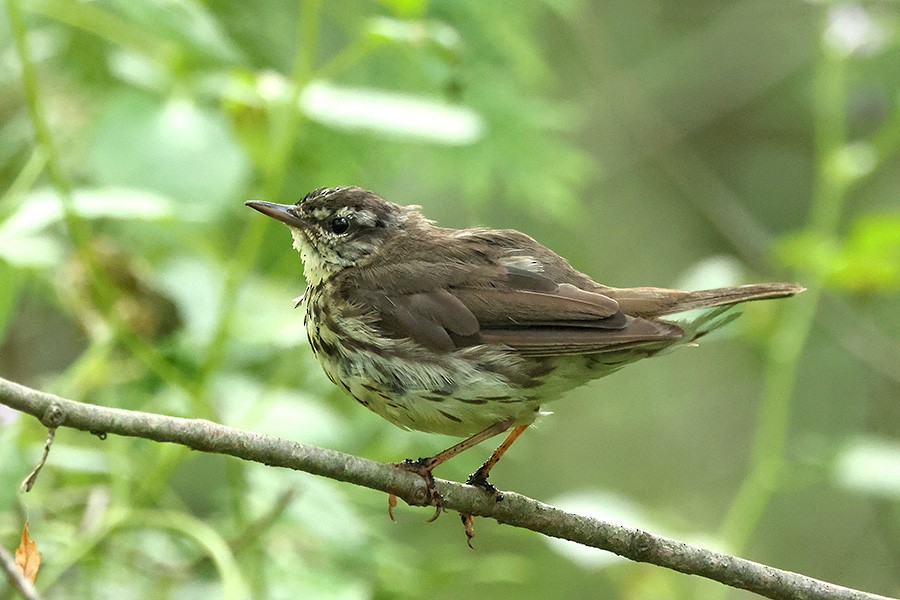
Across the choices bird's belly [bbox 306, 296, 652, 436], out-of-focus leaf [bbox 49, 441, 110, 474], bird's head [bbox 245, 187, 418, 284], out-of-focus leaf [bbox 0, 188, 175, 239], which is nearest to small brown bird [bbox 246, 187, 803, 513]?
bird's belly [bbox 306, 296, 652, 436]

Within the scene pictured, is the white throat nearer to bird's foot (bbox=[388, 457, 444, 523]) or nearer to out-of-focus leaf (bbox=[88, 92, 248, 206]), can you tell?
out-of-focus leaf (bbox=[88, 92, 248, 206])

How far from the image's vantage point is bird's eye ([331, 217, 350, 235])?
4441 millimetres

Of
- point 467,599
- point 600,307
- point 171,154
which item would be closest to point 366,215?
point 171,154

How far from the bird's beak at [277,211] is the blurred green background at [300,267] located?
0.34 feet

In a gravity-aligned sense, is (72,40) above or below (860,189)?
below

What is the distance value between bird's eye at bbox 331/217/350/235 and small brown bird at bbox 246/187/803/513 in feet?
0.75

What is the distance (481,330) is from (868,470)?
83.0 inches

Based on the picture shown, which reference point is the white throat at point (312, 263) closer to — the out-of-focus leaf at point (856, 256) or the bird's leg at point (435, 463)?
the bird's leg at point (435, 463)

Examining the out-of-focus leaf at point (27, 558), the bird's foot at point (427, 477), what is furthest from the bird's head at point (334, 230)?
the out-of-focus leaf at point (27, 558)

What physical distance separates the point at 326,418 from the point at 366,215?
0.91 metres

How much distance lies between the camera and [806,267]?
544 centimetres

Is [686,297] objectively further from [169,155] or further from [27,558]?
[27,558]

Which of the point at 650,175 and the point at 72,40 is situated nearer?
the point at 72,40

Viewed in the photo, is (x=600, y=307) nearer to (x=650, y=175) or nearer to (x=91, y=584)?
(x=91, y=584)
